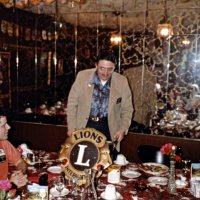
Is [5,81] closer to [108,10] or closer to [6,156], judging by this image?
[108,10]

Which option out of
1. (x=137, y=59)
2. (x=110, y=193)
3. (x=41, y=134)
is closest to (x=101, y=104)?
(x=110, y=193)

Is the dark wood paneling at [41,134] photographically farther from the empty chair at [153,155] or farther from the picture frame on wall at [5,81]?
the empty chair at [153,155]

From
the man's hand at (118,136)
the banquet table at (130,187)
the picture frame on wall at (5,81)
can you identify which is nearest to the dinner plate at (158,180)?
the banquet table at (130,187)

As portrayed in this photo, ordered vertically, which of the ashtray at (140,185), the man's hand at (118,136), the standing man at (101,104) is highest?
the standing man at (101,104)

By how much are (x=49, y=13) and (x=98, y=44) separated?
1153 mm

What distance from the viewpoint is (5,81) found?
5824mm

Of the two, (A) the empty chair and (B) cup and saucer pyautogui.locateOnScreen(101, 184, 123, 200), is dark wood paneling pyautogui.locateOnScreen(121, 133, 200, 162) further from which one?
(B) cup and saucer pyautogui.locateOnScreen(101, 184, 123, 200)

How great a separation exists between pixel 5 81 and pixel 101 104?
10.0 feet

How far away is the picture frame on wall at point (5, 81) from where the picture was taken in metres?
5.70

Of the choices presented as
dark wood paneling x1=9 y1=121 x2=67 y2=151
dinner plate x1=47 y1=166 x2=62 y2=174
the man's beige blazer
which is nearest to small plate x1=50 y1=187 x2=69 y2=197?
dinner plate x1=47 y1=166 x2=62 y2=174

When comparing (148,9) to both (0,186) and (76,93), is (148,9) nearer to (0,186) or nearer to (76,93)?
(76,93)

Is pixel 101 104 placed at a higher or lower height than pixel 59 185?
higher

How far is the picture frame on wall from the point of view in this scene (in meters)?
5.70

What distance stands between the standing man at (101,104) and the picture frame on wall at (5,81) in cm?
274
